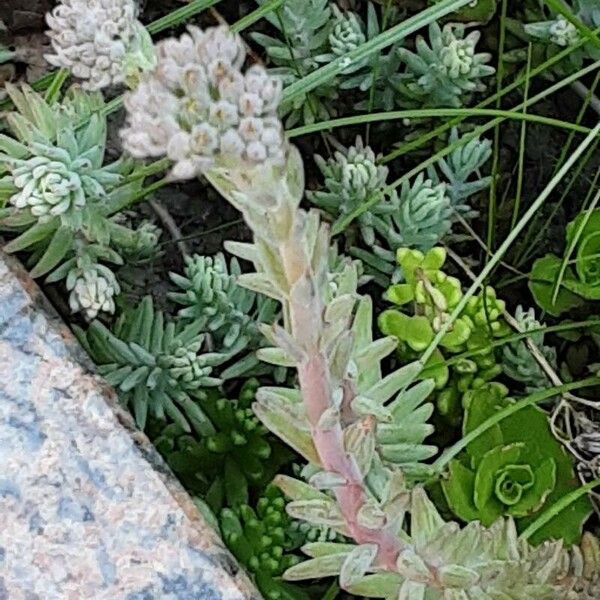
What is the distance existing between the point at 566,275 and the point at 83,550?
72cm

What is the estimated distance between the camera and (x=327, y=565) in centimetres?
108

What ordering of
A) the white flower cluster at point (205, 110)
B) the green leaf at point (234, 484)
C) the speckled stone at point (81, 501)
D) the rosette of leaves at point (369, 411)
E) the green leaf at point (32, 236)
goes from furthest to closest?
the green leaf at point (234, 484)
the green leaf at point (32, 236)
the speckled stone at point (81, 501)
the rosette of leaves at point (369, 411)
the white flower cluster at point (205, 110)

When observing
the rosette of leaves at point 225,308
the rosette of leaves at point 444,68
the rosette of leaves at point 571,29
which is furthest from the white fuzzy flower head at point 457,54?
the rosette of leaves at point 225,308

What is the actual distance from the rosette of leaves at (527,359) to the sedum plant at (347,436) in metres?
0.24

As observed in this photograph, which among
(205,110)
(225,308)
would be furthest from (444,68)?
(205,110)

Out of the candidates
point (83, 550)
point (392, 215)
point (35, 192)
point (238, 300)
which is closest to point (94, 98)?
point (35, 192)

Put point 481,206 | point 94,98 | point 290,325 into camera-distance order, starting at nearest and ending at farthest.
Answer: point 290,325 < point 94,98 < point 481,206

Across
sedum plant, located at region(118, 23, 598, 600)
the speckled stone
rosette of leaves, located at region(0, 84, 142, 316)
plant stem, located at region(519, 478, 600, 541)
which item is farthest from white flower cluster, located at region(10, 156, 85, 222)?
plant stem, located at region(519, 478, 600, 541)

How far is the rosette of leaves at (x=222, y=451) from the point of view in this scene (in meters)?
1.39

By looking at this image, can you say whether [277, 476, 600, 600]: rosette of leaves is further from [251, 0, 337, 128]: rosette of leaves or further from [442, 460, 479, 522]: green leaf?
[251, 0, 337, 128]: rosette of leaves

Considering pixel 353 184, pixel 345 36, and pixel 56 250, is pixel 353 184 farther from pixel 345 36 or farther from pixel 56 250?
pixel 56 250

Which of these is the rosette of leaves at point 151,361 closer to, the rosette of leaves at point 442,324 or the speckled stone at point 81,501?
the speckled stone at point 81,501

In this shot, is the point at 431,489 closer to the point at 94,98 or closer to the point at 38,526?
the point at 38,526

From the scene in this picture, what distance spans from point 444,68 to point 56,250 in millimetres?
551
